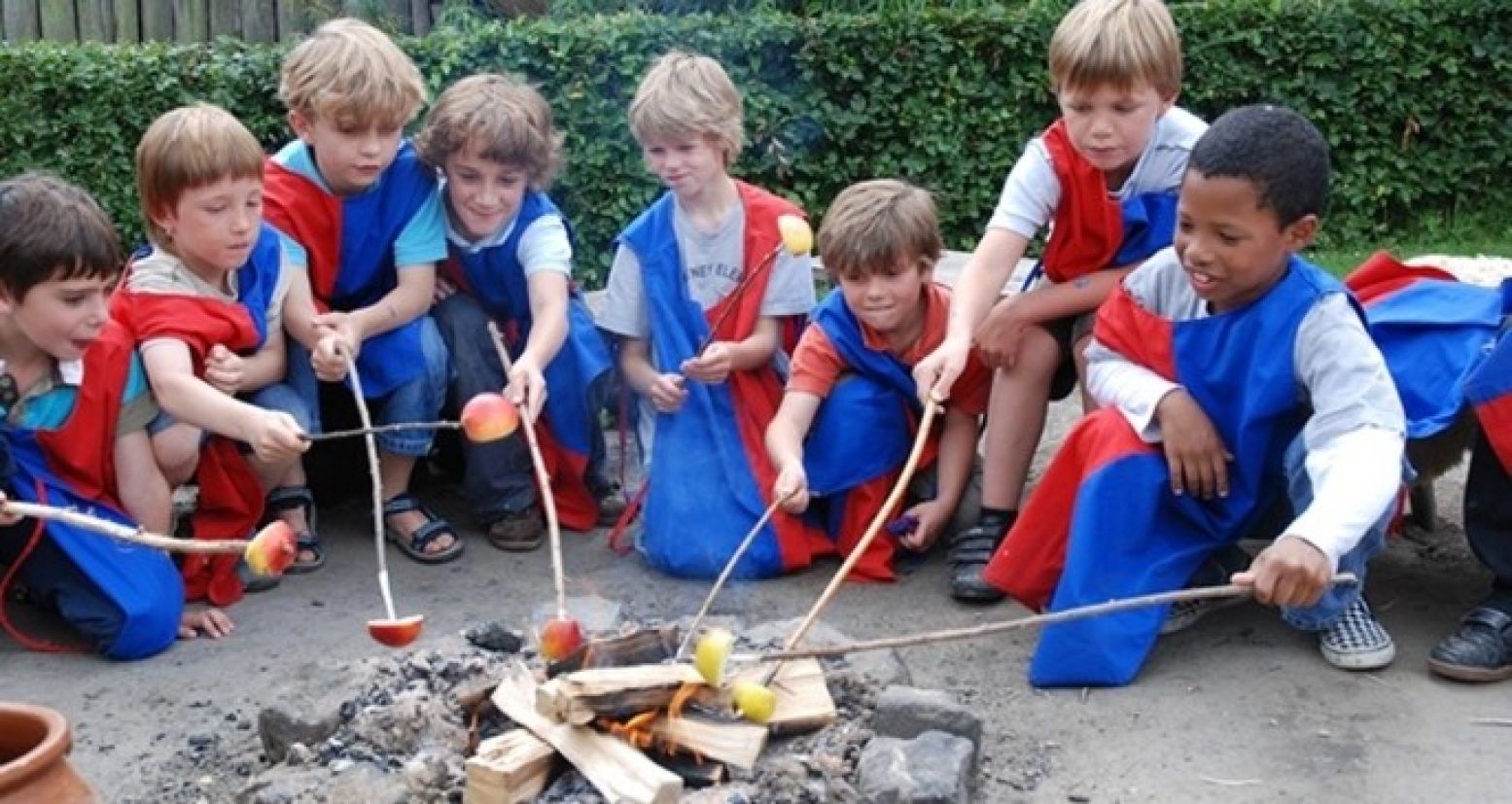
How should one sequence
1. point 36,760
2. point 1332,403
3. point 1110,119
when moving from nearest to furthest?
point 36,760 < point 1332,403 < point 1110,119

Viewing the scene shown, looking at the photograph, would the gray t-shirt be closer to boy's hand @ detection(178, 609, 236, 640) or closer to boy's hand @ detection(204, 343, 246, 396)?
boy's hand @ detection(204, 343, 246, 396)

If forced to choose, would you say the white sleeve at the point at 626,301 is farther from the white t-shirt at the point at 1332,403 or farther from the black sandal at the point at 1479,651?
the black sandal at the point at 1479,651

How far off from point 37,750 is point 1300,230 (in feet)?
8.17

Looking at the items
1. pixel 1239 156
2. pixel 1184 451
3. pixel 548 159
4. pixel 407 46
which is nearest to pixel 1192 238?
pixel 1239 156

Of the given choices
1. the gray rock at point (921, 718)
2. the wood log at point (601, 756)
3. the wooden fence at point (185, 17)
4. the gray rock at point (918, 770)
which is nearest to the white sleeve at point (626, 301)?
the wood log at point (601, 756)

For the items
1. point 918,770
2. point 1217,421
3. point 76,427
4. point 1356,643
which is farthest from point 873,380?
point 76,427

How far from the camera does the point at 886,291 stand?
14.4 ft

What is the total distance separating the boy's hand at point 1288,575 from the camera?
3141mm

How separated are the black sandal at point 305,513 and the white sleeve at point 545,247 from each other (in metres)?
0.80

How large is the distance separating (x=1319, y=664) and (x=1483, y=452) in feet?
1.92

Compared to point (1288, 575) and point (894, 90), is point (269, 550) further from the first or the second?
point (894, 90)

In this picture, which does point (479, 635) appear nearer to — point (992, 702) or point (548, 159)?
point (992, 702)

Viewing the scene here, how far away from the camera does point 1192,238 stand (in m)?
3.64

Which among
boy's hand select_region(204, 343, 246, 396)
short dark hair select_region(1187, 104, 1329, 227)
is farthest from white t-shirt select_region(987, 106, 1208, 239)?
boy's hand select_region(204, 343, 246, 396)
